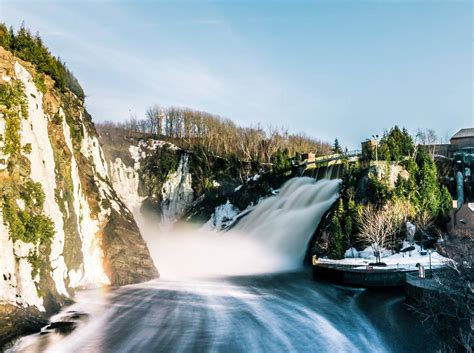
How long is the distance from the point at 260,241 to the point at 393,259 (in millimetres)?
20288

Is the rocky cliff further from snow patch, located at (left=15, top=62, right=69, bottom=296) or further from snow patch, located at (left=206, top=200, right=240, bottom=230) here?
snow patch, located at (left=15, top=62, right=69, bottom=296)

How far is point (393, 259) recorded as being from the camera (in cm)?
4175

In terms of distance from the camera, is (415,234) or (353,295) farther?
(415,234)

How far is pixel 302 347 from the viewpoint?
898 inches

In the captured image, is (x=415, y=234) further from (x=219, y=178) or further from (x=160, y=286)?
(x=219, y=178)

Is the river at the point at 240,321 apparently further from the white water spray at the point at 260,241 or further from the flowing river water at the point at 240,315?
the white water spray at the point at 260,241

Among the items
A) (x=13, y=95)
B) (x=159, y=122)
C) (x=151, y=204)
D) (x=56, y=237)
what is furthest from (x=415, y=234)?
(x=159, y=122)

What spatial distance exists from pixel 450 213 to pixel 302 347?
30.3 metres

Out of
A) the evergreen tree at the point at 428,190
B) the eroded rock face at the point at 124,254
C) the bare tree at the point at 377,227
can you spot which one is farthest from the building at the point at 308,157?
the eroded rock face at the point at 124,254

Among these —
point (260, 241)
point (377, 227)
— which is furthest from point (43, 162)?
point (260, 241)

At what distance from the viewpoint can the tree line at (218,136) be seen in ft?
292

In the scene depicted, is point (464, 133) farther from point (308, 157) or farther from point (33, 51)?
point (33, 51)

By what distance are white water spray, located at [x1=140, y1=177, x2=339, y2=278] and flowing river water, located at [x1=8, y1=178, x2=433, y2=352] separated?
0.36m

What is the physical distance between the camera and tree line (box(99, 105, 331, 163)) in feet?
292
